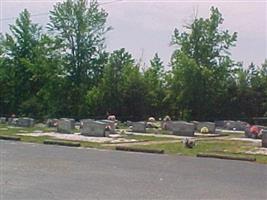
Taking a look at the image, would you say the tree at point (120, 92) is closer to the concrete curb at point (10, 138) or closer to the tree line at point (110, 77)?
the tree line at point (110, 77)

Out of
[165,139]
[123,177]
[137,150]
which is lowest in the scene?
[123,177]

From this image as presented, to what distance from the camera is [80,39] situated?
57000 mm

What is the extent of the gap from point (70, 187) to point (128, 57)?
42234 millimetres

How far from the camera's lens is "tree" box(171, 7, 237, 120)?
1924 inches

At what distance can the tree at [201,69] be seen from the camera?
48.9 metres

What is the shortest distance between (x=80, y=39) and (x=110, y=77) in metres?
8.30

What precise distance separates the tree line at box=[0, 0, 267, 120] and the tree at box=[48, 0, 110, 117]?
102 millimetres

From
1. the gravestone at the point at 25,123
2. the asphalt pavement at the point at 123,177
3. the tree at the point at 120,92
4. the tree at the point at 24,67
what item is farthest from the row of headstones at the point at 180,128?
the tree at the point at 24,67

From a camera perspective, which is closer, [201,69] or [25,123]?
[25,123]

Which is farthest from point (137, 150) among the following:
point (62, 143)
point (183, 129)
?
point (183, 129)

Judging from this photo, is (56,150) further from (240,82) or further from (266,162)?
(240,82)

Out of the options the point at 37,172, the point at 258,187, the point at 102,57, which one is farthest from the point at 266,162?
the point at 102,57

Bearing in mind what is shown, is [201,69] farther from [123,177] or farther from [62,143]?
[123,177]

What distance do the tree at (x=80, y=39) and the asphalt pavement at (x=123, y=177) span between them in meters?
37.5
